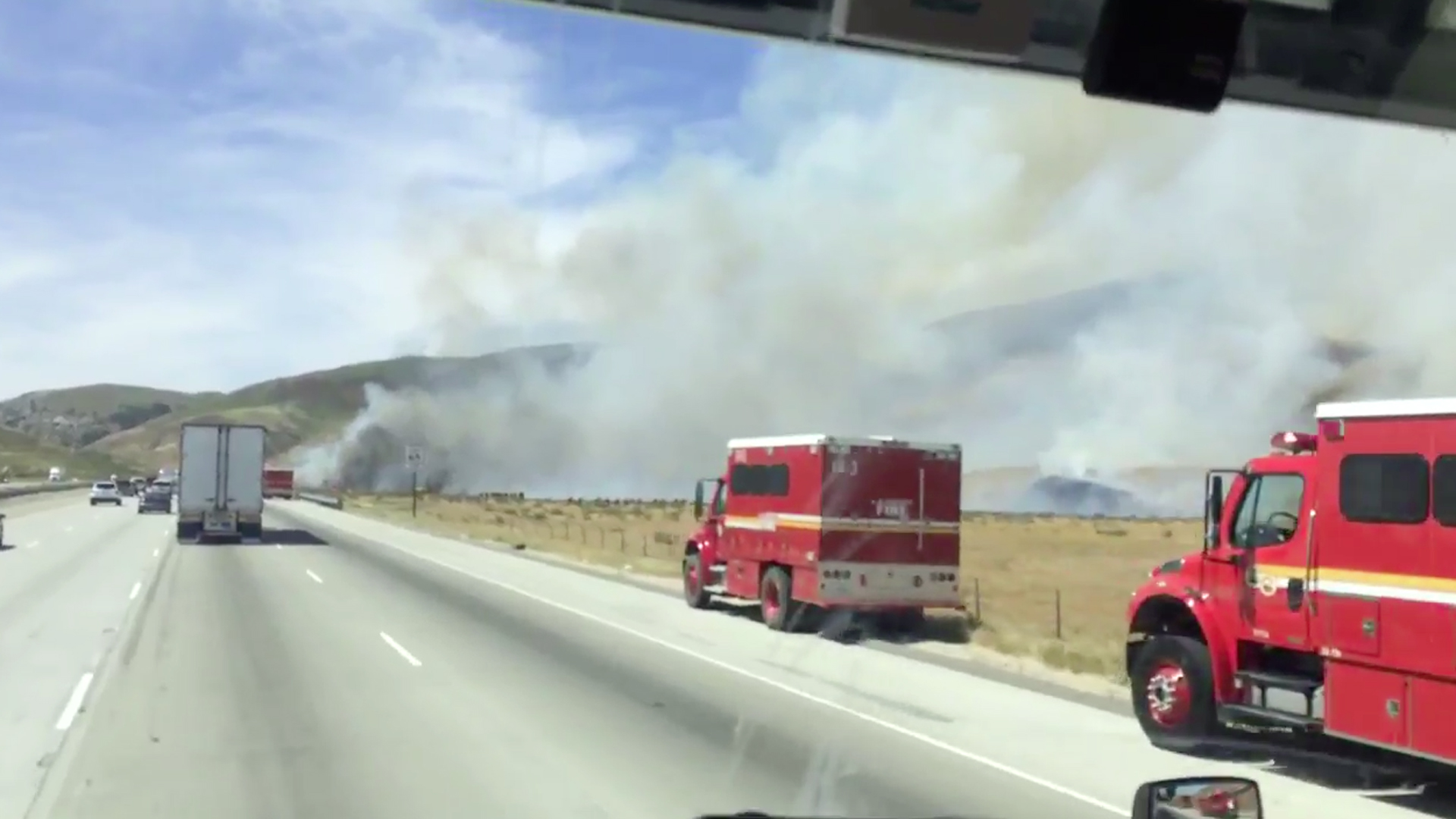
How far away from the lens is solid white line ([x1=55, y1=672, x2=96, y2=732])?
11102mm

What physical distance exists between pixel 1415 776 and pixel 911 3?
27.4 feet

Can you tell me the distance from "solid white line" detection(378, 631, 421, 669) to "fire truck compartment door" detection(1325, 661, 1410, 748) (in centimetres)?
908

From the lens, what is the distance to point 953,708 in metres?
13.4

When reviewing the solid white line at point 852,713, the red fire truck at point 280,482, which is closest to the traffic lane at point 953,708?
the solid white line at point 852,713

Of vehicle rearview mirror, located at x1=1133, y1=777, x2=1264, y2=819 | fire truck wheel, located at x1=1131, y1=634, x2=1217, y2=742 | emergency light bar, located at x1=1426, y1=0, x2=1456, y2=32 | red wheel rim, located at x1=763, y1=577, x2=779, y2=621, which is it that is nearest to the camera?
vehicle rearview mirror, located at x1=1133, y1=777, x2=1264, y2=819

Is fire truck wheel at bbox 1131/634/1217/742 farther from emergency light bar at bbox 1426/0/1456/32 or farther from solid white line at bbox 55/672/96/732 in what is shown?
solid white line at bbox 55/672/96/732

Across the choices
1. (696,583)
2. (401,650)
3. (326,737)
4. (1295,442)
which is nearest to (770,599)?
(696,583)

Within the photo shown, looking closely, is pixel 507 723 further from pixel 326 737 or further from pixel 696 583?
pixel 696 583

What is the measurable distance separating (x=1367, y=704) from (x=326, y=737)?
7.63 metres

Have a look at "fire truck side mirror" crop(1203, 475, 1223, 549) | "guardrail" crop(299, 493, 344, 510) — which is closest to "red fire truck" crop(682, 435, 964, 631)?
"fire truck side mirror" crop(1203, 475, 1223, 549)

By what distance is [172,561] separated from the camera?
107 ft

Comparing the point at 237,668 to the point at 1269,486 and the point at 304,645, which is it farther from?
the point at 1269,486

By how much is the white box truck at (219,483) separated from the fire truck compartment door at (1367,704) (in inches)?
1450

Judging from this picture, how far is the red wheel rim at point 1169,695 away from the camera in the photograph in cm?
1169
